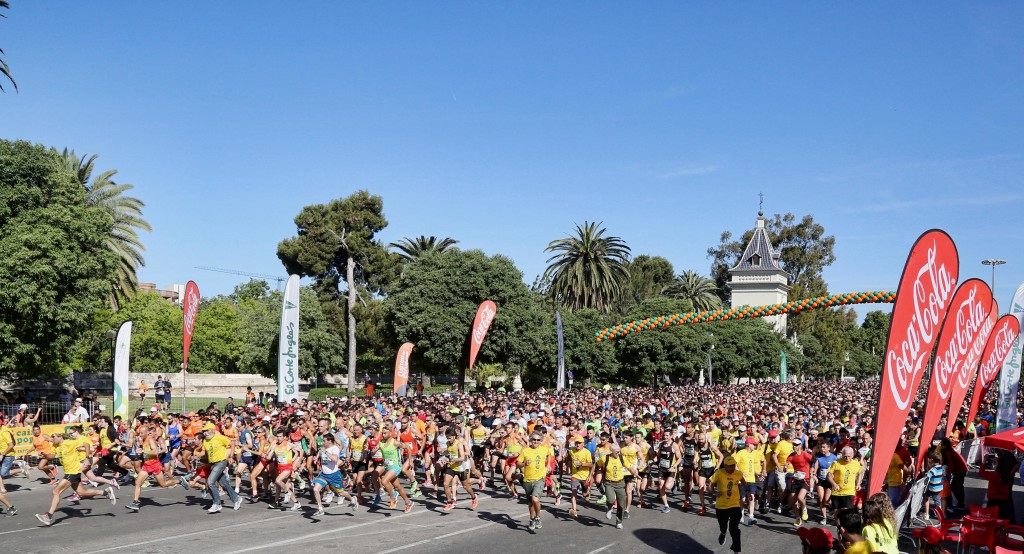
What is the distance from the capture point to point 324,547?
1251cm

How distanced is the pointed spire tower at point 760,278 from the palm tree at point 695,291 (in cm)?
800

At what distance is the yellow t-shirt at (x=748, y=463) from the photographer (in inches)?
555

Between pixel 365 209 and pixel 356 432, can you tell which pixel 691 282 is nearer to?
pixel 365 209

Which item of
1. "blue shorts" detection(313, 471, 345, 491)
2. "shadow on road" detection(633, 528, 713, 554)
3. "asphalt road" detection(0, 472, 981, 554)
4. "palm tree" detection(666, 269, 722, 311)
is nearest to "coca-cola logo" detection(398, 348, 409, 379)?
"asphalt road" detection(0, 472, 981, 554)

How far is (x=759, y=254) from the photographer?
105 metres

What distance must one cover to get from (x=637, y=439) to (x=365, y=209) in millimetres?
53310

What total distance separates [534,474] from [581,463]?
1469mm

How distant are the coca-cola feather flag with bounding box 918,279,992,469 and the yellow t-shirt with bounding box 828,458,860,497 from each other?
1036 mm

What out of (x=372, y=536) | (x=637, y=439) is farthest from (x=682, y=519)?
(x=372, y=536)

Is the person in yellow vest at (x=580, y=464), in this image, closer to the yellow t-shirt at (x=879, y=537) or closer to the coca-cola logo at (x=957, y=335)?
the coca-cola logo at (x=957, y=335)

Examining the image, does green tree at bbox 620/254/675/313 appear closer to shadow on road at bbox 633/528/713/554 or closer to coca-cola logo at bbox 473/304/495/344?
coca-cola logo at bbox 473/304/495/344

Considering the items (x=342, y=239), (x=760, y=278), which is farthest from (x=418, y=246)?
(x=760, y=278)

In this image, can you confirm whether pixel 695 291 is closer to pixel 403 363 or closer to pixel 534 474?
pixel 403 363

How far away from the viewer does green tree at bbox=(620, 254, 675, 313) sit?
105m
